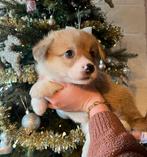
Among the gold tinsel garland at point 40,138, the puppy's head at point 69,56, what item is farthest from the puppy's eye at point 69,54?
the gold tinsel garland at point 40,138

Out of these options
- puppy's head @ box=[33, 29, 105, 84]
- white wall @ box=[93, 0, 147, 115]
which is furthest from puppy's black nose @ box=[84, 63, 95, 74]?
white wall @ box=[93, 0, 147, 115]

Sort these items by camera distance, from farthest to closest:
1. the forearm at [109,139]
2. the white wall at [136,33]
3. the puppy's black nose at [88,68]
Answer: the white wall at [136,33] < the puppy's black nose at [88,68] < the forearm at [109,139]

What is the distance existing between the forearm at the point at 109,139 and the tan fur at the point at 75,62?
0.75 feet

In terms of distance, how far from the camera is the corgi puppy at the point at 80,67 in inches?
39.0

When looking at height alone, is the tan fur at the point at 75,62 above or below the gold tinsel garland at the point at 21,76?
above

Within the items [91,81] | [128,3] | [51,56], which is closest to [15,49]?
[51,56]

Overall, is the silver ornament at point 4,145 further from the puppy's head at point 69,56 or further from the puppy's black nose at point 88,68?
the puppy's black nose at point 88,68

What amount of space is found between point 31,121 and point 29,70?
187mm

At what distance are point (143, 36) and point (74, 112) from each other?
1140mm

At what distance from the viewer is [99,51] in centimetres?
109

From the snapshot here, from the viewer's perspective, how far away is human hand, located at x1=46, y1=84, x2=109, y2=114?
1.03 meters

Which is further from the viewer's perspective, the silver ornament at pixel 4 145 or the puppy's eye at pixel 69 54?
the silver ornament at pixel 4 145

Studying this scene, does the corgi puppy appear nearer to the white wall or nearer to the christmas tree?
the christmas tree

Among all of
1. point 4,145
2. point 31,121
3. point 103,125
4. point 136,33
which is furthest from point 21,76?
point 136,33
